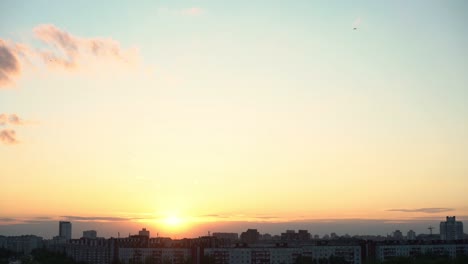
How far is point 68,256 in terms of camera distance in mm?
85000

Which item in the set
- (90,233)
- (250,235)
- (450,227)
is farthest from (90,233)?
(450,227)

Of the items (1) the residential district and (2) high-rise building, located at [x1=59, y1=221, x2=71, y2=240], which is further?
(2) high-rise building, located at [x1=59, y1=221, x2=71, y2=240]

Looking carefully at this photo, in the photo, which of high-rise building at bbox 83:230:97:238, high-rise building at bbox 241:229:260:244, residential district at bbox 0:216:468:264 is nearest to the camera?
residential district at bbox 0:216:468:264

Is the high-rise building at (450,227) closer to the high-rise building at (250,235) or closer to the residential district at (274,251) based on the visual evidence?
the high-rise building at (250,235)

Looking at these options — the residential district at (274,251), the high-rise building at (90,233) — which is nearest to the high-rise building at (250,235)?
the residential district at (274,251)

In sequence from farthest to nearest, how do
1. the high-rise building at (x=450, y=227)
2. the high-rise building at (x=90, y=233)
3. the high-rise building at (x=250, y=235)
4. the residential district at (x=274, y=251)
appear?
the high-rise building at (x=90, y=233)
the high-rise building at (x=450, y=227)
the high-rise building at (x=250, y=235)
the residential district at (x=274, y=251)

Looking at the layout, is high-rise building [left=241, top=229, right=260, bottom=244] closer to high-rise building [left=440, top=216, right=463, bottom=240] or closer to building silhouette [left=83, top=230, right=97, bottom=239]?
high-rise building [left=440, top=216, right=463, bottom=240]

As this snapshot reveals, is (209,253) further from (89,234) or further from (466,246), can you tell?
(89,234)

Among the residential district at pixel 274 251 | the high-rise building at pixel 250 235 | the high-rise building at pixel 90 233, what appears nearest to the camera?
the residential district at pixel 274 251

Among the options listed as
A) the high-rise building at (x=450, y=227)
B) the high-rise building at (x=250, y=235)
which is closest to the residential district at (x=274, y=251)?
the high-rise building at (x=250, y=235)

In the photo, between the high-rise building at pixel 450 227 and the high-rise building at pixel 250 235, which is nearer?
the high-rise building at pixel 250 235

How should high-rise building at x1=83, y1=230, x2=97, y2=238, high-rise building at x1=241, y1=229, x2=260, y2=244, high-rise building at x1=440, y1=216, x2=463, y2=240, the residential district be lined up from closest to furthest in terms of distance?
the residential district
high-rise building at x1=241, y1=229, x2=260, y2=244
high-rise building at x1=440, y1=216, x2=463, y2=240
high-rise building at x1=83, y1=230, x2=97, y2=238

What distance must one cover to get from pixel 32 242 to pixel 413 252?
89986mm

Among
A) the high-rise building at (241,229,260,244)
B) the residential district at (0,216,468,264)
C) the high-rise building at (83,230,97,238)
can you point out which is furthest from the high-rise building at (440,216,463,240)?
the high-rise building at (83,230,97,238)
